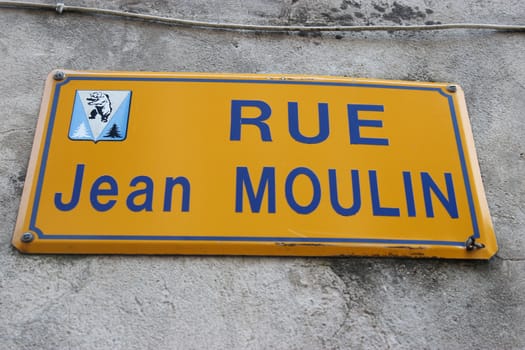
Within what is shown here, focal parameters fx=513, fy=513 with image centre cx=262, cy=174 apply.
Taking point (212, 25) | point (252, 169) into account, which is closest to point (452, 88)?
point (252, 169)

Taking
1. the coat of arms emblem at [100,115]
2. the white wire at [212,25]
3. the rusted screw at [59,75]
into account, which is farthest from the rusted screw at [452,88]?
the rusted screw at [59,75]

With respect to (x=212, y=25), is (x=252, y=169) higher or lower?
lower

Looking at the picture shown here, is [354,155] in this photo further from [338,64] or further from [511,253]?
[511,253]

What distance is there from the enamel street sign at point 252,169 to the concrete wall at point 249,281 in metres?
0.05

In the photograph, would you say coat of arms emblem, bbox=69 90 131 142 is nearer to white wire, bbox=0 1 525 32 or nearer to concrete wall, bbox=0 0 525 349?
concrete wall, bbox=0 0 525 349

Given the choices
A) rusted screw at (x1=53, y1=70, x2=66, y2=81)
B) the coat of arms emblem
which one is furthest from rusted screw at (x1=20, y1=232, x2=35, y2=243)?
rusted screw at (x1=53, y1=70, x2=66, y2=81)

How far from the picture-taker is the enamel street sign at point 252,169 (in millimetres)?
1379

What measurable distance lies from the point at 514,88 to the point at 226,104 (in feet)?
3.14

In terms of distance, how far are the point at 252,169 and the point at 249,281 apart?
315mm

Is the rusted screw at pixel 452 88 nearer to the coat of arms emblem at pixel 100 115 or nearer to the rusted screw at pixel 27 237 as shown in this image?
the coat of arms emblem at pixel 100 115

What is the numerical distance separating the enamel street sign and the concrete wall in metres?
0.05

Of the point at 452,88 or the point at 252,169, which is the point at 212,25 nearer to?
the point at 252,169

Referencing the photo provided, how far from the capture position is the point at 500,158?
5.17 feet

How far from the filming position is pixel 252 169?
4.79ft
